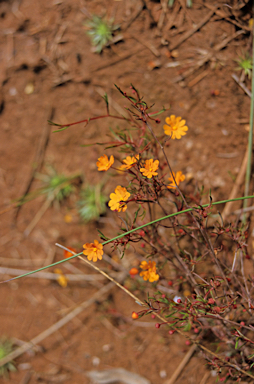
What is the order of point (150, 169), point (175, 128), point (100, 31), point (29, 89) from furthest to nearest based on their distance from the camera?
point (29, 89) < point (100, 31) < point (175, 128) < point (150, 169)

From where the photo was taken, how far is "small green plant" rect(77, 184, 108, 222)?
104 inches

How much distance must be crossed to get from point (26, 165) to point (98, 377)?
2208 mm

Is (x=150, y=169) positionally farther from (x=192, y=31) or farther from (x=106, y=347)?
(x=106, y=347)

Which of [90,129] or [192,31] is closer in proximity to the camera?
[192,31]

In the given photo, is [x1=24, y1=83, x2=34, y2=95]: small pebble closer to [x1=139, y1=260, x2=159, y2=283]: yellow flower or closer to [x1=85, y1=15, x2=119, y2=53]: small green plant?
[x1=85, y1=15, x2=119, y2=53]: small green plant

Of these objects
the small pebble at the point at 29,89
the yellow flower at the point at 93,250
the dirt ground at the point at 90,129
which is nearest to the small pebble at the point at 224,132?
the dirt ground at the point at 90,129

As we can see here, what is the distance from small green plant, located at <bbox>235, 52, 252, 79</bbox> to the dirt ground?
0.11 ft

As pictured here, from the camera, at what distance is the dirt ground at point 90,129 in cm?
239

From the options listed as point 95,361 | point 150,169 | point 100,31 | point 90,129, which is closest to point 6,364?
point 95,361

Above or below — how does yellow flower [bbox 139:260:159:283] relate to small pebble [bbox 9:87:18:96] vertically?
below

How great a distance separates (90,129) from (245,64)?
1499mm

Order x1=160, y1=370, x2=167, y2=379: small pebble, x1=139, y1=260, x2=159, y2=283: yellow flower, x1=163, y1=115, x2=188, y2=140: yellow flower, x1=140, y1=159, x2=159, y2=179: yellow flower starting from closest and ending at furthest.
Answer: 1. x1=140, y1=159, x2=159, y2=179: yellow flower
2. x1=163, y1=115, x2=188, y2=140: yellow flower
3. x1=139, y1=260, x2=159, y2=283: yellow flower
4. x1=160, y1=370, x2=167, y2=379: small pebble

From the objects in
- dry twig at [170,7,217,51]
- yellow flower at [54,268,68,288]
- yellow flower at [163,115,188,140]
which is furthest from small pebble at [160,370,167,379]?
dry twig at [170,7,217,51]

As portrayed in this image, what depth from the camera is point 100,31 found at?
2.56m
